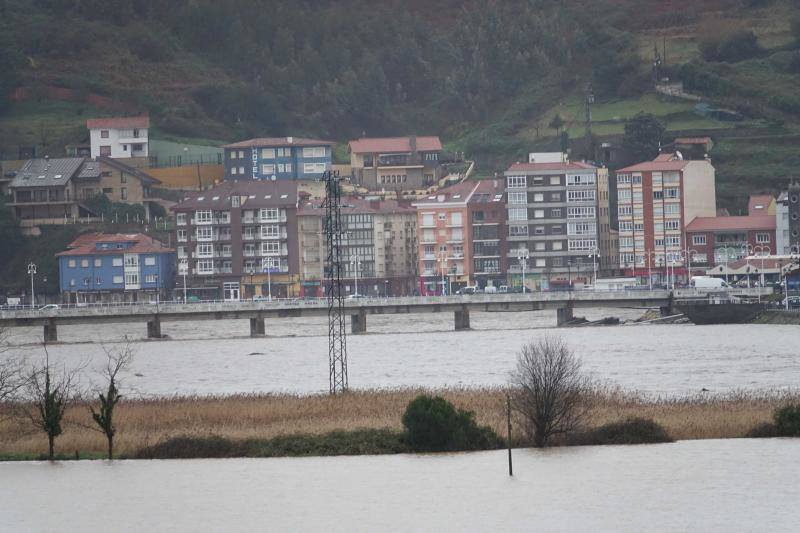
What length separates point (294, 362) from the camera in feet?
314

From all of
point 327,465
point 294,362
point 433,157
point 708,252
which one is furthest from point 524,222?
point 327,465

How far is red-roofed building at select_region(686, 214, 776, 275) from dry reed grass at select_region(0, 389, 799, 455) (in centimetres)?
8929

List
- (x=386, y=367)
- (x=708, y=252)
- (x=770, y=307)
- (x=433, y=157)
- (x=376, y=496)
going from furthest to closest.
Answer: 1. (x=433, y=157)
2. (x=708, y=252)
3. (x=770, y=307)
4. (x=386, y=367)
5. (x=376, y=496)

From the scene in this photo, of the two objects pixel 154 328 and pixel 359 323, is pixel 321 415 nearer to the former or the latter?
pixel 359 323

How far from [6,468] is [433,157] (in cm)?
14431

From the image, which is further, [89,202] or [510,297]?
[89,202]

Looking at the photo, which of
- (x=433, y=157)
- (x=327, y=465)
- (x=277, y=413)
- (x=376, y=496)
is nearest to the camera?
(x=376, y=496)

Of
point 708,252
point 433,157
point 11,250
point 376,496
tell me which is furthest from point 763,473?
point 433,157

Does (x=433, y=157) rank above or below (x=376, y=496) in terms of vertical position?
above

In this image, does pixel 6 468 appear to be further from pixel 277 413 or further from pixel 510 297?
pixel 510 297

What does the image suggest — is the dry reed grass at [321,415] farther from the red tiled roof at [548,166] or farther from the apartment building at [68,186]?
the apartment building at [68,186]

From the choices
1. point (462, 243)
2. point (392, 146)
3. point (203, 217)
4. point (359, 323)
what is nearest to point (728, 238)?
point (462, 243)

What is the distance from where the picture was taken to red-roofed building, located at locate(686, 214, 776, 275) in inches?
6043

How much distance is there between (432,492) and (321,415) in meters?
15.1
